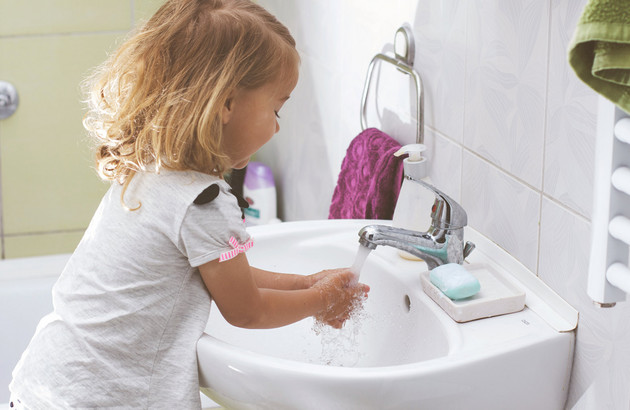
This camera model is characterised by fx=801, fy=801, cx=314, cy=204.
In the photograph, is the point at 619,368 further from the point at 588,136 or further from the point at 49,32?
the point at 49,32

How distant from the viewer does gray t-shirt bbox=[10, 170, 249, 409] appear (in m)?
0.94

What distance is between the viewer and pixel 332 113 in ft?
5.49

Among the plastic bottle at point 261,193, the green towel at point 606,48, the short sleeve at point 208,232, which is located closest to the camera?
the green towel at point 606,48

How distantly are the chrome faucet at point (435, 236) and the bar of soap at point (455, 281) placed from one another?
0.10ft

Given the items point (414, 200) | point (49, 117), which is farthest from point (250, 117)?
point (49, 117)

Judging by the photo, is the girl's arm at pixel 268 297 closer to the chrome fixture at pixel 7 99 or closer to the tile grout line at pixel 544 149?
the tile grout line at pixel 544 149

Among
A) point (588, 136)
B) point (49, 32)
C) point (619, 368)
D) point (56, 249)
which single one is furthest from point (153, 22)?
point (56, 249)

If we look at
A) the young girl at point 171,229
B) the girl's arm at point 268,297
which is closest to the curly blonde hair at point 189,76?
the young girl at point 171,229

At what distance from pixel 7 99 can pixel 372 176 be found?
1314 mm

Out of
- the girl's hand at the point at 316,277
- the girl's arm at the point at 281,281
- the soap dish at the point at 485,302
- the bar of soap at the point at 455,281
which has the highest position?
the bar of soap at the point at 455,281

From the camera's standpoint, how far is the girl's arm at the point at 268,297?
0.94m

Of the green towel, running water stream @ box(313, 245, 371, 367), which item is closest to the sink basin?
running water stream @ box(313, 245, 371, 367)

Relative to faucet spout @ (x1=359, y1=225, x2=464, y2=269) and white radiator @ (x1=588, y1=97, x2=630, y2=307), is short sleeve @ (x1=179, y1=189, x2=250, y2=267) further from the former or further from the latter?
white radiator @ (x1=588, y1=97, x2=630, y2=307)

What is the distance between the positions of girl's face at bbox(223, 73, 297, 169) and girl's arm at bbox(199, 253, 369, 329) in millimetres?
144
